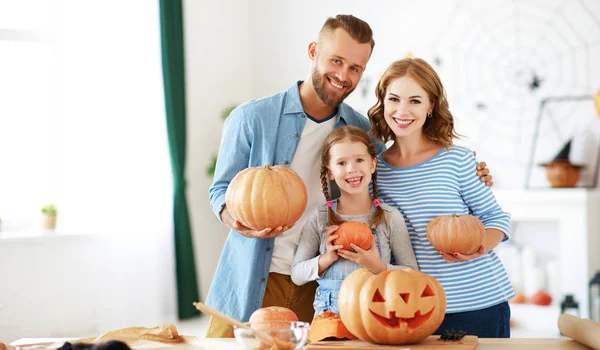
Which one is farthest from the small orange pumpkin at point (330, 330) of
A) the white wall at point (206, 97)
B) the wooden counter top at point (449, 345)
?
the white wall at point (206, 97)

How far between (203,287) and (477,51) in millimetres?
2977

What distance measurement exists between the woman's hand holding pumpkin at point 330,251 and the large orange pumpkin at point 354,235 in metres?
0.02

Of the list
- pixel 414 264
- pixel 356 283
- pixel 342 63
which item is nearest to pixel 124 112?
pixel 342 63

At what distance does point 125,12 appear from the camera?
5.16 m

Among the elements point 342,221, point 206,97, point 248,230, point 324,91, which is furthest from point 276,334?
point 206,97

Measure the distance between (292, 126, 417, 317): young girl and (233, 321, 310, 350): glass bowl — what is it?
600 mm

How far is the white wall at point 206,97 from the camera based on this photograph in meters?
5.69

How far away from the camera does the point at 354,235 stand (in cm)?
202

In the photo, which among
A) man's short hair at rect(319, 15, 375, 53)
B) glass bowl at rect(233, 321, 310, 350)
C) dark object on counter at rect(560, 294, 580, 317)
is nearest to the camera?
glass bowl at rect(233, 321, 310, 350)

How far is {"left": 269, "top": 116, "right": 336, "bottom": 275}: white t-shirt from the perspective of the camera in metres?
2.42

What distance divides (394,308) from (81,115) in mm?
3948

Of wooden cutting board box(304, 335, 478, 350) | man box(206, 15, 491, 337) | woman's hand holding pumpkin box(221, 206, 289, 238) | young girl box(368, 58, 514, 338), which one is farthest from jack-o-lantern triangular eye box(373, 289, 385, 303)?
man box(206, 15, 491, 337)

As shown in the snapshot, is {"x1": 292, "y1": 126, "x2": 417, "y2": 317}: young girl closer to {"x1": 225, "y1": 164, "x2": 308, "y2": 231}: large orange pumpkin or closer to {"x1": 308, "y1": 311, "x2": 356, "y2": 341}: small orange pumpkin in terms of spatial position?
{"x1": 225, "y1": 164, "x2": 308, "y2": 231}: large orange pumpkin

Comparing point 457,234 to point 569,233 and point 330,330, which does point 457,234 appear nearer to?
point 330,330
